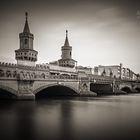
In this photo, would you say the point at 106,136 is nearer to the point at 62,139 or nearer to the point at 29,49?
the point at 62,139

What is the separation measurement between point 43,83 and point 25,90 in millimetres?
3715

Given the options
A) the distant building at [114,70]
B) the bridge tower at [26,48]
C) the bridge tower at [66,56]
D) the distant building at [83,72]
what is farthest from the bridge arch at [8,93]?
the distant building at [114,70]

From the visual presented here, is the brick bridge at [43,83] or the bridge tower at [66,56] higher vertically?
the bridge tower at [66,56]

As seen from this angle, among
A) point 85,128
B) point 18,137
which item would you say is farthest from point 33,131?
point 85,128

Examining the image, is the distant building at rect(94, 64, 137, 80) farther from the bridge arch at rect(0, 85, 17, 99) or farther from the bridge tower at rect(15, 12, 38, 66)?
the bridge arch at rect(0, 85, 17, 99)

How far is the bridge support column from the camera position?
1081 inches

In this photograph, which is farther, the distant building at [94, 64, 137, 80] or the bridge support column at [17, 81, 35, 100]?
the distant building at [94, 64, 137, 80]

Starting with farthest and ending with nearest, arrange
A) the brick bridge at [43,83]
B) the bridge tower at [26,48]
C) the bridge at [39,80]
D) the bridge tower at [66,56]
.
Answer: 1. the bridge tower at [66,56]
2. the bridge tower at [26,48]
3. the bridge at [39,80]
4. the brick bridge at [43,83]

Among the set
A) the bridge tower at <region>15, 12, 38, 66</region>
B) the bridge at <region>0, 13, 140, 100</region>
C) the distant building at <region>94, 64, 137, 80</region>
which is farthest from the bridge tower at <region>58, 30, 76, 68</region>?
the distant building at <region>94, 64, 137, 80</region>

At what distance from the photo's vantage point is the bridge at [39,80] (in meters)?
27.6

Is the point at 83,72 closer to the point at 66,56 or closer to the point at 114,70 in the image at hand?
the point at 66,56

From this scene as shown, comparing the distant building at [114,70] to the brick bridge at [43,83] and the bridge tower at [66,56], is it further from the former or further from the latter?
the bridge tower at [66,56]

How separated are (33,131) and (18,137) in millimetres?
1387

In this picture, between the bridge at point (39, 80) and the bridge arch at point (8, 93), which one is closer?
the bridge arch at point (8, 93)
